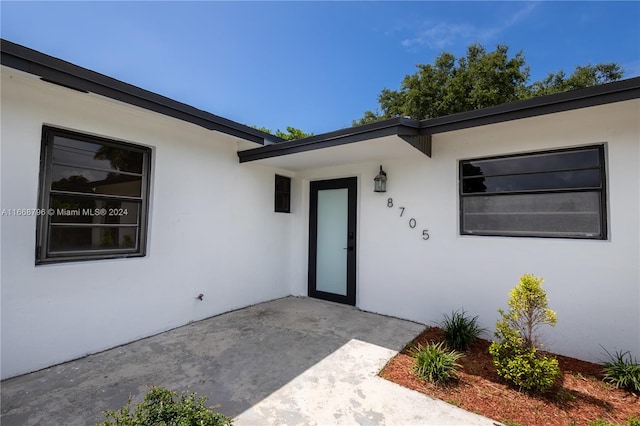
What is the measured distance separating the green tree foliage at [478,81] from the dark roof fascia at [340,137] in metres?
9.86

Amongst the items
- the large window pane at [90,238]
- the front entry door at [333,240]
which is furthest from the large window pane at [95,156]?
the front entry door at [333,240]

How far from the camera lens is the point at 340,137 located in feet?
13.2

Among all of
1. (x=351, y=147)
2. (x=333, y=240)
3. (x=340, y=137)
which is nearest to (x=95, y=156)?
(x=340, y=137)

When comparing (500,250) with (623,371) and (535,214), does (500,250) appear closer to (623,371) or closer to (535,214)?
(535,214)

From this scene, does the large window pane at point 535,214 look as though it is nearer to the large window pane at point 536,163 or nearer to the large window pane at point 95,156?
the large window pane at point 536,163

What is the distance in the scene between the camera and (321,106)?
463 inches

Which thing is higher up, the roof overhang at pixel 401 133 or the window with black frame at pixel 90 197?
the roof overhang at pixel 401 133

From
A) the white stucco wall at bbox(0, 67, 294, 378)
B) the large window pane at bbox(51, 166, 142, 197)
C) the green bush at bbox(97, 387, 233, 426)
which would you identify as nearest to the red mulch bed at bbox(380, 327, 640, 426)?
the green bush at bbox(97, 387, 233, 426)

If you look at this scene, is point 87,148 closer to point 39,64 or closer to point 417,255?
point 39,64

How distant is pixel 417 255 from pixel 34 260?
476 cm

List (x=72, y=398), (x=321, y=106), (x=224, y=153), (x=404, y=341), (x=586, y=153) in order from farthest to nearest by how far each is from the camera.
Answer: (x=321, y=106) → (x=224, y=153) → (x=404, y=341) → (x=586, y=153) → (x=72, y=398)

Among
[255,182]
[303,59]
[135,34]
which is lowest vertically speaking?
[255,182]

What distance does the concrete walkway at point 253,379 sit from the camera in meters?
2.31

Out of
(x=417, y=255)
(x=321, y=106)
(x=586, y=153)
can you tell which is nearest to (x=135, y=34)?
(x=417, y=255)
